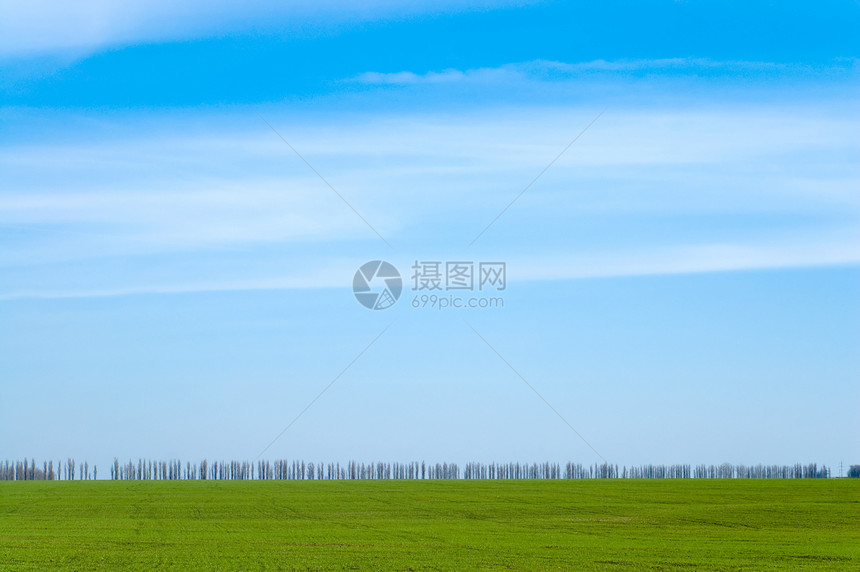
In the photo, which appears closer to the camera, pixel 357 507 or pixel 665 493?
pixel 357 507

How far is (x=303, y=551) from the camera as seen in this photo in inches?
1868

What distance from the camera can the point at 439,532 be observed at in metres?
58.8

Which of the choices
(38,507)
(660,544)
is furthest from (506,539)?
(38,507)

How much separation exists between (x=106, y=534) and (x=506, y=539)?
26.2 metres

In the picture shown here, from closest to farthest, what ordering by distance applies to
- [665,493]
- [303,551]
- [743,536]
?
1. [303,551]
2. [743,536]
3. [665,493]

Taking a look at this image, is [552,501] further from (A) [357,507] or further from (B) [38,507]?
(B) [38,507]

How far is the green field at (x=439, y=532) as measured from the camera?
4362 cm

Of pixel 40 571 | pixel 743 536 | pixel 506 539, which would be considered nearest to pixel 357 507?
pixel 506 539

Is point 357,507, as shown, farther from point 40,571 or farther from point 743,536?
point 40,571

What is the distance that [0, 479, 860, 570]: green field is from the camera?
43625mm

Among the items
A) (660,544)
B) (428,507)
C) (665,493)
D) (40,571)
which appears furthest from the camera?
(665,493)

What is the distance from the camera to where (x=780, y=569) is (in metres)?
41.3

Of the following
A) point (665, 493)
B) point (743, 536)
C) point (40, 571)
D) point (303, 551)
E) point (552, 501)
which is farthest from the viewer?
point (665, 493)

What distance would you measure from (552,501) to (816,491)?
125 feet
